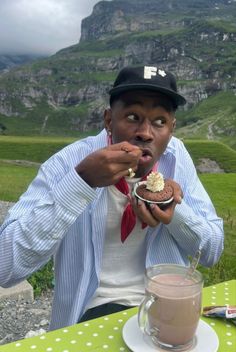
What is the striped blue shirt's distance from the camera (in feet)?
8.84

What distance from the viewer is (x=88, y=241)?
3.21m

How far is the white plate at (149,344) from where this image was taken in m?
2.10

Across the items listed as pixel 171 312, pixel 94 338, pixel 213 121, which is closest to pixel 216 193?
pixel 94 338

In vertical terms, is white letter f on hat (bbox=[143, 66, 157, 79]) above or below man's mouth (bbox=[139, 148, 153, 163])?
above

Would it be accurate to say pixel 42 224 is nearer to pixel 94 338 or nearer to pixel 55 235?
pixel 55 235

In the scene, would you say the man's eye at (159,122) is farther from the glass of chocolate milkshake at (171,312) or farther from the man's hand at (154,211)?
the glass of chocolate milkshake at (171,312)

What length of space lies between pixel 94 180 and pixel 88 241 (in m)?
0.70

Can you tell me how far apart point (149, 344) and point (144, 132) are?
4.21ft

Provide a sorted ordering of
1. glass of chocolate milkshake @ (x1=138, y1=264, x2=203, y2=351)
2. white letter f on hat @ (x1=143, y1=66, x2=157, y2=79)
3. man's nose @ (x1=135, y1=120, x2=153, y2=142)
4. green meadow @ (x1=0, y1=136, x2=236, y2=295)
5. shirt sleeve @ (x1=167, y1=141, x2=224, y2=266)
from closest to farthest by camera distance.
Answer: glass of chocolate milkshake @ (x1=138, y1=264, x2=203, y2=351)
man's nose @ (x1=135, y1=120, x2=153, y2=142)
white letter f on hat @ (x1=143, y1=66, x2=157, y2=79)
shirt sleeve @ (x1=167, y1=141, x2=224, y2=266)
green meadow @ (x1=0, y1=136, x2=236, y2=295)

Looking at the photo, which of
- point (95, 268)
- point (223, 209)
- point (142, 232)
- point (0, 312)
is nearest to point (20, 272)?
point (95, 268)

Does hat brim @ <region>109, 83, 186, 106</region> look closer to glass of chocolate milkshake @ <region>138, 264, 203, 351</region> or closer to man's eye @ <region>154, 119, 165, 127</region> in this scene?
man's eye @ <region>154, 119, 165, 127</region>

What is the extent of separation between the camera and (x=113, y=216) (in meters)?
3.21

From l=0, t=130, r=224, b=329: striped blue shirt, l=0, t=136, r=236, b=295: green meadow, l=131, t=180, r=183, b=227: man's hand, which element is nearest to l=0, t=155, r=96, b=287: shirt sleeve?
l=0, t=130, r=224, b=329: striped blue shirt

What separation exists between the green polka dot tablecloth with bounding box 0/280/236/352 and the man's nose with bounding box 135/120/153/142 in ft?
3.42
